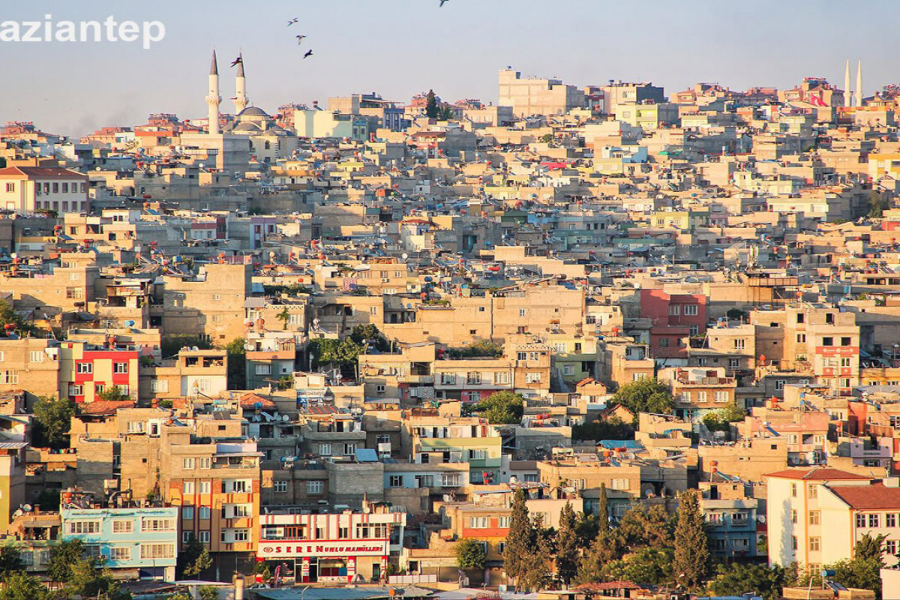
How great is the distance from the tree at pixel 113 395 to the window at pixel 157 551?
268 inches

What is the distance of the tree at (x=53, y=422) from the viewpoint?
3225 centimetres

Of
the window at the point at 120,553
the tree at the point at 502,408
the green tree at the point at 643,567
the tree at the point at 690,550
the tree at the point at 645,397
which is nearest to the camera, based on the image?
the green tree at the point at 643,567

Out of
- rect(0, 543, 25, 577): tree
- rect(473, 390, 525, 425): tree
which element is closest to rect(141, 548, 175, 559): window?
rect(0, 543, 25, 577): tree

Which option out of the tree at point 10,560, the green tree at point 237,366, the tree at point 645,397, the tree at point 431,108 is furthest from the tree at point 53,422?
the tree at point 431,108

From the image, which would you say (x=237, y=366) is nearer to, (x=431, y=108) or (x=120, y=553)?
(x=120, y=553)

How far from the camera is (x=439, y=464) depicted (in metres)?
31.1

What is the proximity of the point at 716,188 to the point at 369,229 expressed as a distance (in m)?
20.6

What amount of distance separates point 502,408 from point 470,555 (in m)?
7.18

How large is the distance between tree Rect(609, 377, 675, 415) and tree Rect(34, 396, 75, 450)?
8.85 meters

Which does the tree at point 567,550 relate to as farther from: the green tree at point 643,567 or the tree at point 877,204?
the tree at point 877,204

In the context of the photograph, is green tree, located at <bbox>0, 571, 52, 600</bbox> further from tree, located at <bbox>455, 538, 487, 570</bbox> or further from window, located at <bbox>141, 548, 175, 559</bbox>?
tree, located at <bbox>455, 538, 487, 570</bbox>

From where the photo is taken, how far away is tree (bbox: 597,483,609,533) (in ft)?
92.9

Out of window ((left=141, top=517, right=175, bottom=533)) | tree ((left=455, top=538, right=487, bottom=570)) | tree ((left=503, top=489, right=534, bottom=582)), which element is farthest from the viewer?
tree ((left=455, top=538, right=487, bottom=570))

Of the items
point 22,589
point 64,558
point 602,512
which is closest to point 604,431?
point 602,512
